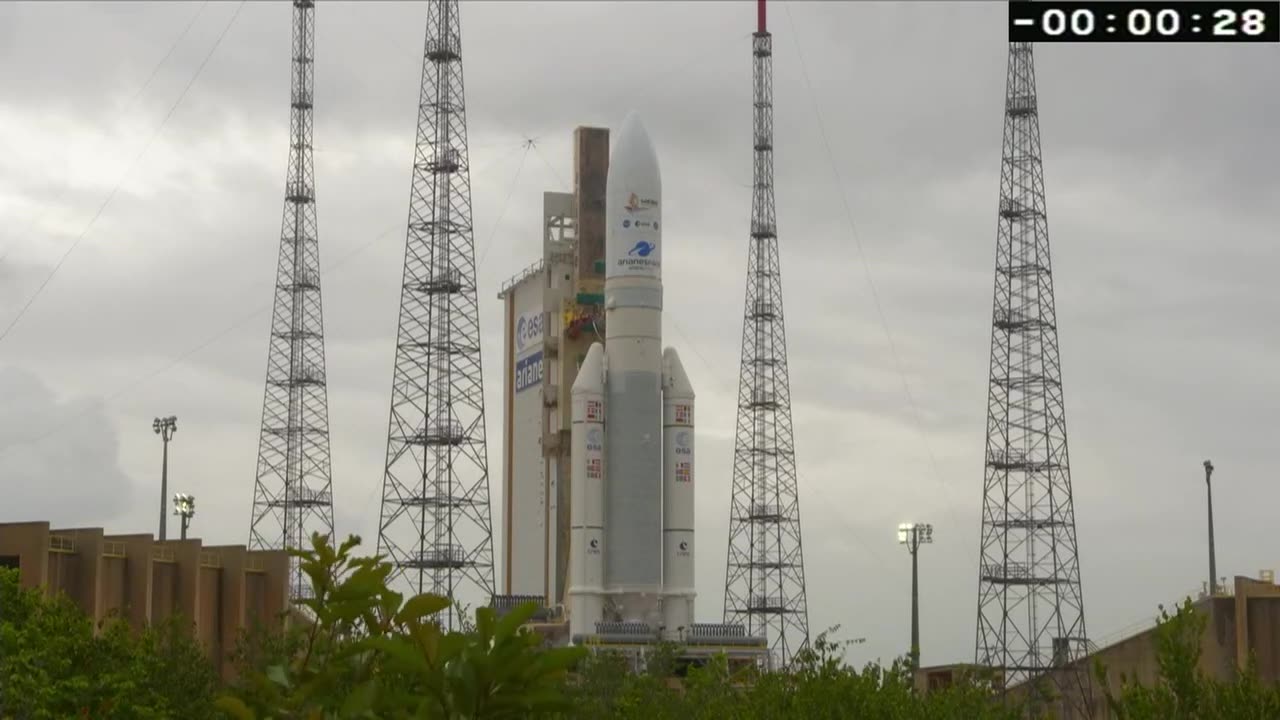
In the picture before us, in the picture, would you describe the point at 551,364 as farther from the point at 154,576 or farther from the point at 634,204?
the point at 154,576

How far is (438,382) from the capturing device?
68062mm

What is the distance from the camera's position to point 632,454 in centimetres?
6278

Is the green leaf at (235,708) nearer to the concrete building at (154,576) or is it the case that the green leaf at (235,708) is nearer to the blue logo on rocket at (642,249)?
the concrete building at (154,576)

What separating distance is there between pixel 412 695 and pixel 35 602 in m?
32.5

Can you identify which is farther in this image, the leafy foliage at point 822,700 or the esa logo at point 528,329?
the esa logo at point 528,329

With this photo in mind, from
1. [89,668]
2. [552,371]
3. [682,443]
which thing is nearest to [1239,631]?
[682,443]

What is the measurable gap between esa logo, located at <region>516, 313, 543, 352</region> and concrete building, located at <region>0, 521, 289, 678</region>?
19886 mm

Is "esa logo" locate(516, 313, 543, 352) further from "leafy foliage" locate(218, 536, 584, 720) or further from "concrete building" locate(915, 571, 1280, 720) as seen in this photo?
"leafy foliage" locate(218, 536, 584, 720)

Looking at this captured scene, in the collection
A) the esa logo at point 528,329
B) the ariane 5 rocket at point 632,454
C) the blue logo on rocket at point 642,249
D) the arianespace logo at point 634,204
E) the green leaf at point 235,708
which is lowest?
the green leaf at point 235,708

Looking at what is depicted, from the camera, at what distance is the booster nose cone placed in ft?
207

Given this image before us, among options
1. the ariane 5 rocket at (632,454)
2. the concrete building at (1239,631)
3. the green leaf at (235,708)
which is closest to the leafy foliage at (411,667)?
the green leaf at (235,708)

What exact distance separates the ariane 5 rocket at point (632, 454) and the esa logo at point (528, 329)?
12.9 m

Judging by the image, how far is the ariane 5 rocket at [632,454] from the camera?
6231 centimetres

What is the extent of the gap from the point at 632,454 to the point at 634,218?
8.33 m
